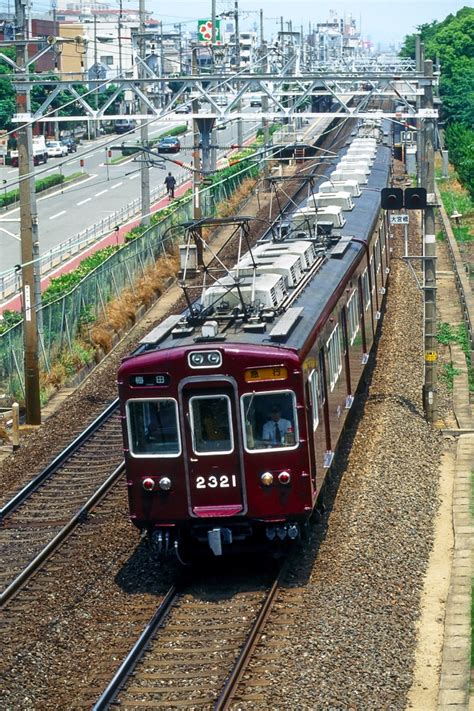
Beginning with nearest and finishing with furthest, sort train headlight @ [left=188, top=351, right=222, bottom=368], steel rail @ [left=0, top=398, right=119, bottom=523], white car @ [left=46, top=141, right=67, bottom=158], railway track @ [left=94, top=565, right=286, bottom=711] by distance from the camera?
1. railway track @ [left=94, top=565, right=286, bottom=711]
2. train headlight @ [left=188, top=351, right=222, bottom=368]
3. steel rail @ [left=0, top=398, right=119, bottom=523]
4. white car @ [left=46, top=141, right=67, bottom=158]

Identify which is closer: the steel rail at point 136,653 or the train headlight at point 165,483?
the steel rail at point 136,653

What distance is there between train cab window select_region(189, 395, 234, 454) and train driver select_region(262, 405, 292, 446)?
0.34 m

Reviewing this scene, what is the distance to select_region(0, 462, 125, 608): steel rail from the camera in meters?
12.1

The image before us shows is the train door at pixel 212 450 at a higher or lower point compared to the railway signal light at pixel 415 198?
lower

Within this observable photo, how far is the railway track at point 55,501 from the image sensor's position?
1301cm

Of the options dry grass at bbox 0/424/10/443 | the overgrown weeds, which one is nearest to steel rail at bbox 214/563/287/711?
dry grass at bbox 0/424/10/443

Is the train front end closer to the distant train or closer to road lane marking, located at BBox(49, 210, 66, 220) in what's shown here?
the distant train

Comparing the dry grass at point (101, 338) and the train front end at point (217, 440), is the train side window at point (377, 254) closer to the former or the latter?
the dry grass at point (101, 338)

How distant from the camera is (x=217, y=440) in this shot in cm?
1152

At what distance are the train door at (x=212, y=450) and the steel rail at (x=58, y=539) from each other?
6.79 feet

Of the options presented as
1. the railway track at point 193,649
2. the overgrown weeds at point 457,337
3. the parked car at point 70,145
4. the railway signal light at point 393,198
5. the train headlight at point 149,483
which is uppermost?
the railway signal light at point 393,198

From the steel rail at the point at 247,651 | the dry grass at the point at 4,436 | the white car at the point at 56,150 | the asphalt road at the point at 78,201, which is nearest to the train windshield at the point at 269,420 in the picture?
the steel rail at the point at 247,651

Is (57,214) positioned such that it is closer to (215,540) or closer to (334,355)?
(334,355)

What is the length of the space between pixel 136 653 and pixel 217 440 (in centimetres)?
231
